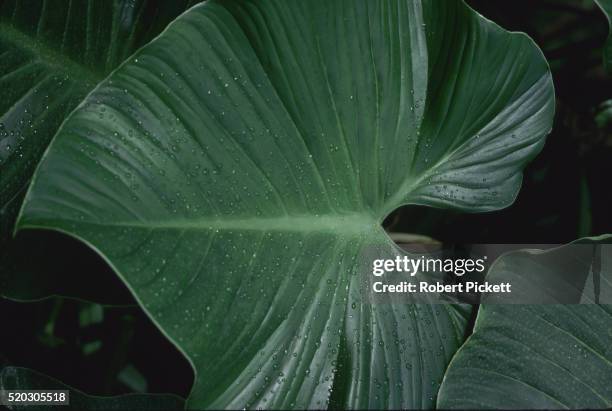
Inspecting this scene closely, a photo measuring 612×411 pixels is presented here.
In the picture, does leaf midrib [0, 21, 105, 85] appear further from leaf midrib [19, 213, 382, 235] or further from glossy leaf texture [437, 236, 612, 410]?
glossy leaf texture [437, 236, 612, 410]

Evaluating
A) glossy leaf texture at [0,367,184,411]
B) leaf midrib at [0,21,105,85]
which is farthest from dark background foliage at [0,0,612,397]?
leaf midrib at [0,21,105,85]

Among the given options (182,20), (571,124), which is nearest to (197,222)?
(182,20)

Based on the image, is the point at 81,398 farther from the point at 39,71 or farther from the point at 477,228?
the point at 477,228

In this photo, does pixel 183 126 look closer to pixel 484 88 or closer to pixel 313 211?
pixel 313 211

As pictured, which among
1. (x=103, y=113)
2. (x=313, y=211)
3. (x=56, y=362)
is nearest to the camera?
(x=103, y=113)

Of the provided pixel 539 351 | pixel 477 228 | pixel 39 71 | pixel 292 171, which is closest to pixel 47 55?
pixel 39 71

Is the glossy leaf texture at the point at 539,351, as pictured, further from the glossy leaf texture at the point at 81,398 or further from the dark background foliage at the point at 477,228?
the dark background foliage at the point at 477,228

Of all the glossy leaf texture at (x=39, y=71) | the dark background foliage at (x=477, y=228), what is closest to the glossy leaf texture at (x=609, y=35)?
→ the dark background foliage at (x=477, y=228)
